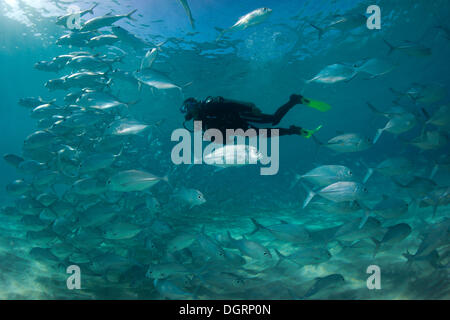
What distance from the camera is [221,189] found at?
47.6ft

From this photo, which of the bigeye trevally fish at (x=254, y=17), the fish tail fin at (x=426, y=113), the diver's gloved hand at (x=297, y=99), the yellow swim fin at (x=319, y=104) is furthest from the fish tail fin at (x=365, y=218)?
the bigeye trevally fish at (x=254, y=17)

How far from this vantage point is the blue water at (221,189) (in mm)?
4488

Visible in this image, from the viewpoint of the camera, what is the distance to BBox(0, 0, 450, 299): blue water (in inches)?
177

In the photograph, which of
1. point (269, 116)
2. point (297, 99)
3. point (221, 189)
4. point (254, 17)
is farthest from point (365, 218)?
point (221, 189)

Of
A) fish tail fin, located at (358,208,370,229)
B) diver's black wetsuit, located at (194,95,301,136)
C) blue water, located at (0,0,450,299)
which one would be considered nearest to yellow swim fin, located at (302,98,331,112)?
blue water, located at (0,0,450,299)

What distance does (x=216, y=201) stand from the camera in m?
12.8

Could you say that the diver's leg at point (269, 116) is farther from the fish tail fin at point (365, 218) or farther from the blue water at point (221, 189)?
the fish tail fin at point (365, 218)

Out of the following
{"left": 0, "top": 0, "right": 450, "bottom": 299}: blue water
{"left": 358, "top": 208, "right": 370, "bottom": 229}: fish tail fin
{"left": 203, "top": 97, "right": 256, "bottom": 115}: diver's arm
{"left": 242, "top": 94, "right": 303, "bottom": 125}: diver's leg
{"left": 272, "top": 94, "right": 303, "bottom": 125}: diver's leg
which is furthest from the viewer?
{"left": 272, "top": 94, "right": 303, "bottom": 125}: diver's leg

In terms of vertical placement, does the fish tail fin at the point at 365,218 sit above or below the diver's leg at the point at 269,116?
below

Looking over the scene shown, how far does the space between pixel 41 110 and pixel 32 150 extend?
1.72m

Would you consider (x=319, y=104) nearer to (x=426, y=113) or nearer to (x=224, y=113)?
(x=426, y=113)

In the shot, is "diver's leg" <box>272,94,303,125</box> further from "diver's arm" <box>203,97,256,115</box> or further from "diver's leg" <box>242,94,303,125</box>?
"diver's arm" <box>203,97,256,115</box>
